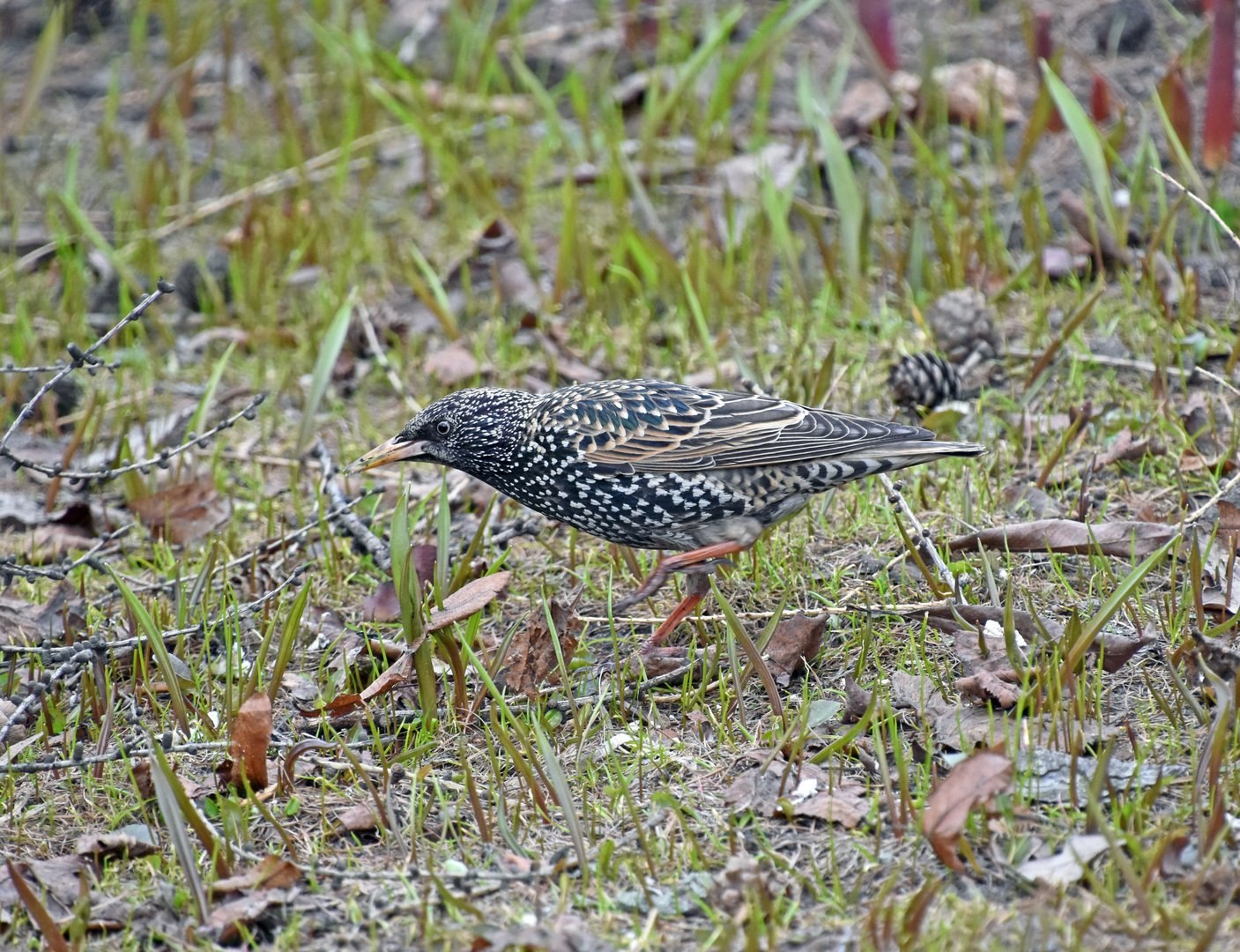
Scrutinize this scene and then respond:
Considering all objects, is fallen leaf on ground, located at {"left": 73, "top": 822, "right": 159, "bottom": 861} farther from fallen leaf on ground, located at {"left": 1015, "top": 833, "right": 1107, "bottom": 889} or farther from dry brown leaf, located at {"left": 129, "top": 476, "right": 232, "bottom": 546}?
fallen leaf on ground, located at {"left": 1015, "top": 833, "right": 1107, "bottom": 889}

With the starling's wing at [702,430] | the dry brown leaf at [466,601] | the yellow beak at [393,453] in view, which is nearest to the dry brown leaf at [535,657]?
the dry brown leaf at [466,601]

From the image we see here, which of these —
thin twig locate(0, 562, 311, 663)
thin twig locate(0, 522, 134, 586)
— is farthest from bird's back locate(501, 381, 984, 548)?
thin twig locate(0, 522, 134, 586)

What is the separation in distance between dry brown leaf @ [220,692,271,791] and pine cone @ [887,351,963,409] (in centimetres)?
288

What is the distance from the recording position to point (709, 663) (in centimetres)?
442

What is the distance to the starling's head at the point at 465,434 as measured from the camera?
496cm

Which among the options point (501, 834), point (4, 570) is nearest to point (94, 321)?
point (4, 570)

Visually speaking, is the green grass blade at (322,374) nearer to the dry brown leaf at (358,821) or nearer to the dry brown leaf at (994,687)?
the dry brown leaf at (358,821)

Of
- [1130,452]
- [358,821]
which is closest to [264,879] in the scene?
[358,821]

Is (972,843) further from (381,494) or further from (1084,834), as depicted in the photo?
(381,494)

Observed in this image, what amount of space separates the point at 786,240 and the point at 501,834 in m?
3.60

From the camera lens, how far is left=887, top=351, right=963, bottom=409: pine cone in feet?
18.9

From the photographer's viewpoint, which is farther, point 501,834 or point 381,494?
point 381,494

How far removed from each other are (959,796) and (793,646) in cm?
97

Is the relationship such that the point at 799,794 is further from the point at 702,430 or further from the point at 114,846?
the point at 114,846
